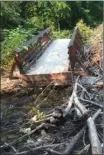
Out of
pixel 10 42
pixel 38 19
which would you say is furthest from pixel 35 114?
pixel 38 19

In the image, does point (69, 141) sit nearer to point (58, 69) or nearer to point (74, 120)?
point (74, 120)

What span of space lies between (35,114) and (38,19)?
11.0 metres

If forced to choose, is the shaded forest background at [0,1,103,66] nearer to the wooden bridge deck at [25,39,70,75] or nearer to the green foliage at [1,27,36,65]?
the green foliage at [1,27,36,65]

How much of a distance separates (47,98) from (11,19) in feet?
19.6

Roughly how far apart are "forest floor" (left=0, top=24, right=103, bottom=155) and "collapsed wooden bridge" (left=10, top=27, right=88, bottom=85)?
209 mm

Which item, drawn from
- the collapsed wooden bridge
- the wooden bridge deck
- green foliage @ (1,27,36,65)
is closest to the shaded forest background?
green foliage @ (1,27,36,65)

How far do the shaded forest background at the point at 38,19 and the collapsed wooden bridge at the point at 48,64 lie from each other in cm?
91

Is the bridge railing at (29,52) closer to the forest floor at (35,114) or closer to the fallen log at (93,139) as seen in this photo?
the forest floor at (35,114)

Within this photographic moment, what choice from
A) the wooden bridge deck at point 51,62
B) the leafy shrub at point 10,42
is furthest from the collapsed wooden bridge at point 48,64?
the leafy shrub at point 10,42

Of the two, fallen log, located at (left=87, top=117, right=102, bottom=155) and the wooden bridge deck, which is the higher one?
fallen log, located at (left=87, top=117, right=102, bottom=155)

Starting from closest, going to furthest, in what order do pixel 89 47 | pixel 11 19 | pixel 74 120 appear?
pixel 74 120, pixel 89 47, pixel 11 19

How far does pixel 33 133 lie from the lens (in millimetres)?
5695

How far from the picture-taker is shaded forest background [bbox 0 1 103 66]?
1123 cm

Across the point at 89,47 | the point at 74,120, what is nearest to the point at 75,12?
the point at 89,47
